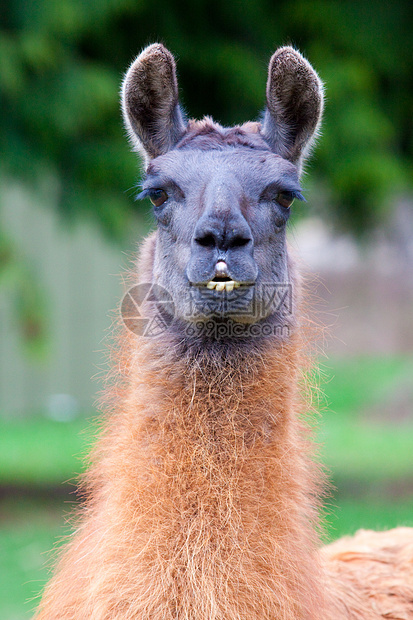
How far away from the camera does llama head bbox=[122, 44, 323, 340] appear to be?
9.55 ft

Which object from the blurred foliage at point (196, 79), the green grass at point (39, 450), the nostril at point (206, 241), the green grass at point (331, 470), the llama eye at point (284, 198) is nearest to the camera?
the nostril at point (206, 241)

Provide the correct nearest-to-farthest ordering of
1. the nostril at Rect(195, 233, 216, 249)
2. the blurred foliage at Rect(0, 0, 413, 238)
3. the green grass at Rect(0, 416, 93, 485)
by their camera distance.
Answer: the nostril at Rect(195, 233, 216, 249) → the blurred foliage at Rect(0, 0, 413, 238) → the green grass at Rect(0, 416, 93, 485)

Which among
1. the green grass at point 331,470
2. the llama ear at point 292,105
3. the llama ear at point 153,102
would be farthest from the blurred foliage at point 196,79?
the llama ear at point 292,105

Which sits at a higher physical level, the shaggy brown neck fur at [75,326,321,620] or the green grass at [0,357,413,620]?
the shaggy brown neck fur at [75,326,321,620]

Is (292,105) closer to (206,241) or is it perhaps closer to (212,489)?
(206,241)

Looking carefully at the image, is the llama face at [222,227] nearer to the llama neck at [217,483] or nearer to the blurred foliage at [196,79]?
the llama neck at [217,483]

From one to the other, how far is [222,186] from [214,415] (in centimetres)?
95

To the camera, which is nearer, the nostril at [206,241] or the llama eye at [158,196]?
the nostril at [206,241]

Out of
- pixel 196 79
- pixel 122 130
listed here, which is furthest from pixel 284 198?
pixel 196 79

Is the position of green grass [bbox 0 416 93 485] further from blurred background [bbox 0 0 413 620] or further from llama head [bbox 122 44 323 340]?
llama head [bbox 122 44 323 340]

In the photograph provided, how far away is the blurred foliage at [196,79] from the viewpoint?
7.07 metres

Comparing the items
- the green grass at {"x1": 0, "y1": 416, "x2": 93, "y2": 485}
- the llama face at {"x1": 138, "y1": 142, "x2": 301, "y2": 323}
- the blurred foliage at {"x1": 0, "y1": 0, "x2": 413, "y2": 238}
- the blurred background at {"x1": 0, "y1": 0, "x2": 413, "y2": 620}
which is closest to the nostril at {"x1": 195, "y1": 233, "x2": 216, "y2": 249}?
the llama face at {"x1": 138, "y1": 142, "x2": 301, "y2": 323}

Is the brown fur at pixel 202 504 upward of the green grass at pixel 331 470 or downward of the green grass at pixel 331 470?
upward

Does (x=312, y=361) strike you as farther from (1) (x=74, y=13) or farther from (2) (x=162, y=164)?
(1) (x=74, y=13)
